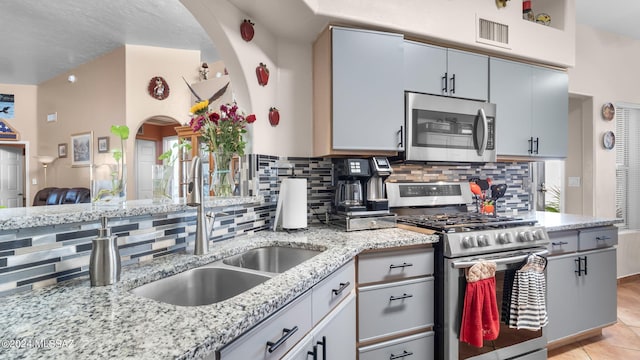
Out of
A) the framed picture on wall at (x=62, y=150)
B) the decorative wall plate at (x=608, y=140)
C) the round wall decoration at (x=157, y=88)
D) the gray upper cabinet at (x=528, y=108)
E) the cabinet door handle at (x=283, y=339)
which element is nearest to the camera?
the cabinet door handle at (x=283, y=339)

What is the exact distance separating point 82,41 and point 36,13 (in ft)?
2.80

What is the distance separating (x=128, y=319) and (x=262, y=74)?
156 cm

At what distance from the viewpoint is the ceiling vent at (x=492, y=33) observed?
2268 millimetres

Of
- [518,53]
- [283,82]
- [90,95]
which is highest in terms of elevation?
[90,95]

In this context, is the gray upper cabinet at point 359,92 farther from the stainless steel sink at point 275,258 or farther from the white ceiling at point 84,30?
the white ceiling at point 84,30

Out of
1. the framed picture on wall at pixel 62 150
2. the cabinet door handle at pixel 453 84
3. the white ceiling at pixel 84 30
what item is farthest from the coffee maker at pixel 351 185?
the framed picture on wall at pixel 62 150

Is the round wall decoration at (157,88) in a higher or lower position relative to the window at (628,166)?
higher

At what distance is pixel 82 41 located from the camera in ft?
15.4

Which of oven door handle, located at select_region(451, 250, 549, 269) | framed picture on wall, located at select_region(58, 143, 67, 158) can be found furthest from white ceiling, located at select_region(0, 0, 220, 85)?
oven door handle, located at select_region(451, 250, 549, 269)

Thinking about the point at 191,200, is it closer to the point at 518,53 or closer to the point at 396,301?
the point at 396,301

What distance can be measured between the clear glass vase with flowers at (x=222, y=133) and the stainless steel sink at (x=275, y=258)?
1.45 ft

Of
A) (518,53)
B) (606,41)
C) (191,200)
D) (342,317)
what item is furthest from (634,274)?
(191,200)

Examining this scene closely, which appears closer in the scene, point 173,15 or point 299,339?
point 299,339

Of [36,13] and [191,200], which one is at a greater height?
[36,13]
